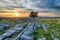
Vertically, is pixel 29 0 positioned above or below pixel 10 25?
above

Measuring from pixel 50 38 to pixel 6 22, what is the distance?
3.29m

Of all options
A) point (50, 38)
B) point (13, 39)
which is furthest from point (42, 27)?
point (13, 39)

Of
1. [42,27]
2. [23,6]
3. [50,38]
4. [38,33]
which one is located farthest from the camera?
[23,6]

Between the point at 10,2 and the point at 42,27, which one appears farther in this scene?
the point at 10,2

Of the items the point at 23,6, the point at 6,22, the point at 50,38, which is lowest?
the point at 50,38

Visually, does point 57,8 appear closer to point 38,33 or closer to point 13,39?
point 38,33

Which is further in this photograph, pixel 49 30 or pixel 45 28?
pixel 45 28

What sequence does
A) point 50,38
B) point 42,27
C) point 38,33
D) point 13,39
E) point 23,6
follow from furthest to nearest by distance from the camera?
point 23,6
point 42,27
point 38,33
point 50,38
point 13,39

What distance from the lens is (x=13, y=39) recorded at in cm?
735

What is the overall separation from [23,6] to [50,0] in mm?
2089

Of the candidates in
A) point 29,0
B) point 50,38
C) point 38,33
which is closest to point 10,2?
point 29,0

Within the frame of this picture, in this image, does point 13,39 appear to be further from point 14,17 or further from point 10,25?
point 14,17

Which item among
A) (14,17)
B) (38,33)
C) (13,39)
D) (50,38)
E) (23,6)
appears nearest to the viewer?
(13,39)

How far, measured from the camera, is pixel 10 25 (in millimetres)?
10039
